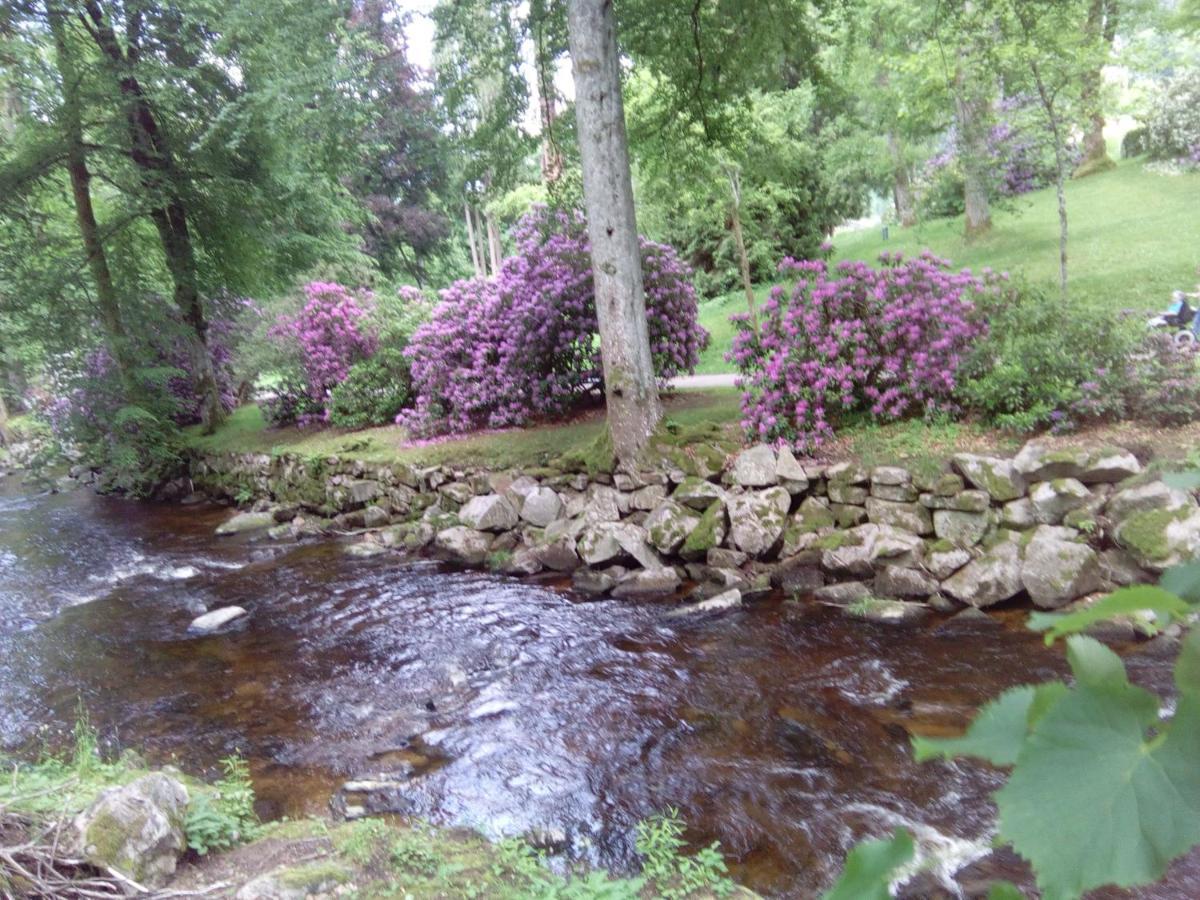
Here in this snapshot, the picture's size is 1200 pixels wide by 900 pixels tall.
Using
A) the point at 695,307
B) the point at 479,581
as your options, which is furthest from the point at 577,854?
the point at 695,307

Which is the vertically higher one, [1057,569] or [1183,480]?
[1183,480]

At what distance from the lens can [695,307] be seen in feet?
34.9

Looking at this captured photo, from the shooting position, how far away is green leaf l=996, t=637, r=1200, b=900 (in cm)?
44

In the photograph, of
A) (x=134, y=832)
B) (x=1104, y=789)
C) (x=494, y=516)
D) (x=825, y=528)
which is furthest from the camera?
(x=494, y=516)

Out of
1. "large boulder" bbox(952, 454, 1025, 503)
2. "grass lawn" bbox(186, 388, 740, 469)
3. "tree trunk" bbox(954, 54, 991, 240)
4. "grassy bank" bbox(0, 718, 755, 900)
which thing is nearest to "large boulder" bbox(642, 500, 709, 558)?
"grass lawn" bbox(186, 388, 740, 469)

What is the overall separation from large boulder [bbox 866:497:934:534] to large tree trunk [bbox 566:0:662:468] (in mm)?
2450

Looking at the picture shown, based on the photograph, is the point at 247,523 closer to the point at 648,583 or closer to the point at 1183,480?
the point at 648,583

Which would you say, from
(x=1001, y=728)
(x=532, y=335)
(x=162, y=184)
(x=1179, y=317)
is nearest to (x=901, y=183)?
(x=1179, y=317)

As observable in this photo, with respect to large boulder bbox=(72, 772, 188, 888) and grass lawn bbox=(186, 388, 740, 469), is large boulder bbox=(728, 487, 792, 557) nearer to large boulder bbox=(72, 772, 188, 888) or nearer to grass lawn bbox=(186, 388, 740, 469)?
grass lawn bbox=(186, 388, 740, 469)

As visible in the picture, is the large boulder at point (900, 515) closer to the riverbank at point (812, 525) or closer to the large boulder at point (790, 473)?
the riverbank at point (812, 525)

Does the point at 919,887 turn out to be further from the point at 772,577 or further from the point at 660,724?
the point at 772,577

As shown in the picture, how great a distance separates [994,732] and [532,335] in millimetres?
9932

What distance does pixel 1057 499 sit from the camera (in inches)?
241

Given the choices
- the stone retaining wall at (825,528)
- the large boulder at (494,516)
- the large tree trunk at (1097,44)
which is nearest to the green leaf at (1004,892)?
the stone retaining wall at (825,528)
